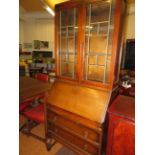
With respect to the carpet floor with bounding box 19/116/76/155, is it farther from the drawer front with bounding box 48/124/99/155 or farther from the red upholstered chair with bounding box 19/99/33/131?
the red upholstered chair with bounding box 19/99/33/131

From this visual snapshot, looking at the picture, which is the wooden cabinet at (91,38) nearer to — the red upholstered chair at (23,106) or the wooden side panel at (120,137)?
the wooden side panel at (120,137)

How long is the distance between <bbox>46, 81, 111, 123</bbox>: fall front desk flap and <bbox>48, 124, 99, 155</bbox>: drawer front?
1.06ft

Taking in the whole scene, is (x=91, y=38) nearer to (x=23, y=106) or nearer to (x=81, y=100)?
(x=81, y=100)

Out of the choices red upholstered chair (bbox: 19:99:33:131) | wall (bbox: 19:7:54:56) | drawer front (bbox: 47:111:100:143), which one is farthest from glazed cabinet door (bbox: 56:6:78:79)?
wall (bbox: 19:7:54:56)

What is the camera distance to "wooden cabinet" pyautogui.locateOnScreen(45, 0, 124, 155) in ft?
4.75

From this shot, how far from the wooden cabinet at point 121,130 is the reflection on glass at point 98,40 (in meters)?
0.36

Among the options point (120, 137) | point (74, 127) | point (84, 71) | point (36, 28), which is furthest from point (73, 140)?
point (36, 28)

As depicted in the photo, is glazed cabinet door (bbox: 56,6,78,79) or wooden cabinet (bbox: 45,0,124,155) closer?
wooden cabinet (bbox: 45,0,124,155)

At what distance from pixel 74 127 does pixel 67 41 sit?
1.11 m

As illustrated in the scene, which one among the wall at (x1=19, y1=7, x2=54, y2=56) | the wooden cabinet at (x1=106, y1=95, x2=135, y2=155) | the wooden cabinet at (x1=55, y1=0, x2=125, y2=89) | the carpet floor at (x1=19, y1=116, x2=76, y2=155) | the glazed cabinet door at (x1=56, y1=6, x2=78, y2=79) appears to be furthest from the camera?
the wall at (x1=19, y1=7, x2=54, y2=56)

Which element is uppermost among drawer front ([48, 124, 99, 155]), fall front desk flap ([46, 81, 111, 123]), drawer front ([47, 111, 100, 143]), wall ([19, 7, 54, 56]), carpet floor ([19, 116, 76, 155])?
wall ([19, 7, 54, 56])
